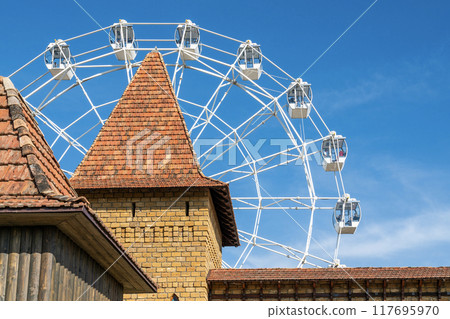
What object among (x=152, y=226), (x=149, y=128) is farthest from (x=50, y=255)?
(x=149, y=128)

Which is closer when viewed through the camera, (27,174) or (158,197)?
(27,174)

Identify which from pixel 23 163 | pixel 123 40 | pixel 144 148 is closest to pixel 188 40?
pixel 123 40

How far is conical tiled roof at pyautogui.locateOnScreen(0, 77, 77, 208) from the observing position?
9.00m

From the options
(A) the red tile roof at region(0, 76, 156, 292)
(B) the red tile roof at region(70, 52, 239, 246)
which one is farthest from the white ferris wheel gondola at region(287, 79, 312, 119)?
(A) the red tile roof at region(0, 76, 156, 292)

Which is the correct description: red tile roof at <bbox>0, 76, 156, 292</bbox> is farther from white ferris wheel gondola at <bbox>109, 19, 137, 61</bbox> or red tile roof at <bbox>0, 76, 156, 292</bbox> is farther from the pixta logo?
white ferris wheel gondola at <bbox>109, 19, 137, 61</bbox>

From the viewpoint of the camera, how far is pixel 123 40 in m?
28.9

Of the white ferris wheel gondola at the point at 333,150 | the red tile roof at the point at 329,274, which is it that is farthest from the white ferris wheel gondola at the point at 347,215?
the red tile roof at the point at 329,274

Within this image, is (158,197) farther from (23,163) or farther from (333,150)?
(333,150)

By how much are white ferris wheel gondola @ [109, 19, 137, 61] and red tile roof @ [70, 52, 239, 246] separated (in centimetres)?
808

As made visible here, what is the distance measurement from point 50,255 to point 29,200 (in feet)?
2.42

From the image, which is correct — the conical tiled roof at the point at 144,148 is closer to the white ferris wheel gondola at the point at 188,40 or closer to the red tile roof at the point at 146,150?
the red tile roof at the point at 146,150

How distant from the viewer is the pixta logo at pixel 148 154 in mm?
19000

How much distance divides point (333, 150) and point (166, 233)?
13.9 metres

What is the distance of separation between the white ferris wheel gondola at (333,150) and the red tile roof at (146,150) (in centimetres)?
1078
